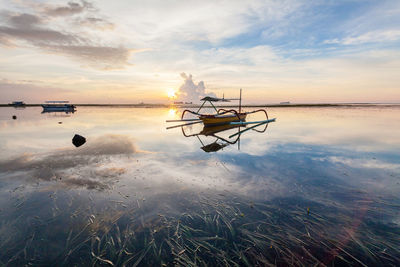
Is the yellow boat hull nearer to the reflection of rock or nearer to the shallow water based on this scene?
the reflection of rock

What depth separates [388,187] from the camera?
860 centimetres

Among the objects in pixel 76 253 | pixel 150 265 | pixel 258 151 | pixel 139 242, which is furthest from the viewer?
pixel 258 151

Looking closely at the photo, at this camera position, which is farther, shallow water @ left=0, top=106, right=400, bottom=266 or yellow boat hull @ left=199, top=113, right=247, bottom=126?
yellow boat hull @ left=199, top=113, right=247, bottom=126

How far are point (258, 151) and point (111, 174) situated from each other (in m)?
11.4

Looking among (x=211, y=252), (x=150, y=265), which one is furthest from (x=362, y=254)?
(x=150, y=265)

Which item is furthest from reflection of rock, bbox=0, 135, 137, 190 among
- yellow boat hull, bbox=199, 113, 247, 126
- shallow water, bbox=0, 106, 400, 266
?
yellow boat hull, bbox=199, 113, 247, 126

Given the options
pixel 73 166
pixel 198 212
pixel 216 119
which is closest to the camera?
pixel 198 212

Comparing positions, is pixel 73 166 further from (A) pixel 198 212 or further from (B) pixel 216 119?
(B) pixel 216 119

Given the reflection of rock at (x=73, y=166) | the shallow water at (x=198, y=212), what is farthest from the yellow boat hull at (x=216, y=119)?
the shallow water at (x=198, y=212)

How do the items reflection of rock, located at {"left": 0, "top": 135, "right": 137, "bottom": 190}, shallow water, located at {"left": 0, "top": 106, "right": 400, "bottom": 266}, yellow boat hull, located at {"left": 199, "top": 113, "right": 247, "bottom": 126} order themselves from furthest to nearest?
yellow boat hull, located at {"left": 199, "top": 113, "right": 247, "bottom": 126} < reflection of rock, located at {"left": 0, "top": 135, "right": 137, "bottom": 190} < shallow water, located at {"left": 0, "top": 106, "right": 400, "bottom": 266}

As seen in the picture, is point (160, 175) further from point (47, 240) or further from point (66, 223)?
point (47, 240)

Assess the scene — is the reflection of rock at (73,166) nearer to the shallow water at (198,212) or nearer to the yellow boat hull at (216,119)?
the shallow water at (198,212)

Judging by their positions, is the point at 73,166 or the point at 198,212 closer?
the point at 198,212

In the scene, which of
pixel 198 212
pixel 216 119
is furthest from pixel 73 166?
pixel 216 119
